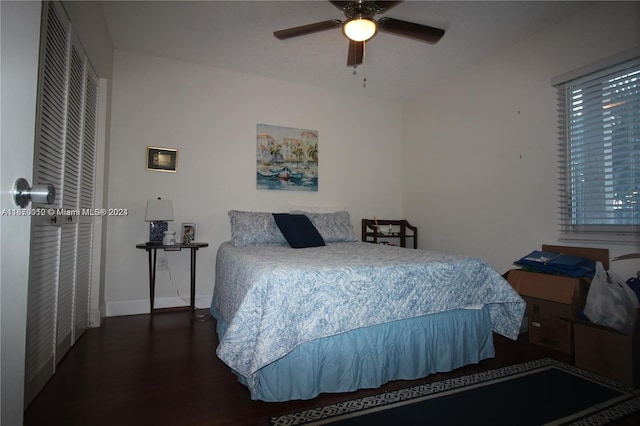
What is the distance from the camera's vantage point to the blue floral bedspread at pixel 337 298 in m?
1.49

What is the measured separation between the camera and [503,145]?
10.3ft

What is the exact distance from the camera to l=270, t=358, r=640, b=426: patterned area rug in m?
1.45

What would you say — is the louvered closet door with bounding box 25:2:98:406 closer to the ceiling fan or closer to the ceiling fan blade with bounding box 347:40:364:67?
the ceiling fan

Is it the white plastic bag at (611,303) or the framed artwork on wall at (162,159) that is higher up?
the framed artwork on wall at (162,159)

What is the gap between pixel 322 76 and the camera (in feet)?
12.0

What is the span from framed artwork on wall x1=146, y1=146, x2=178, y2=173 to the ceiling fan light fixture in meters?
2.10

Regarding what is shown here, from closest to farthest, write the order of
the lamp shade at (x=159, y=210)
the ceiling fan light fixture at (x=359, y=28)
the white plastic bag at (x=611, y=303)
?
the white plastic bag at (x=611, y=303)
the ceiling fan light fixture at (x=359, y=28)
the lamp shade at (x=159, y=210)

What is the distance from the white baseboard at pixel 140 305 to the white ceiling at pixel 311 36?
2421 millimetres

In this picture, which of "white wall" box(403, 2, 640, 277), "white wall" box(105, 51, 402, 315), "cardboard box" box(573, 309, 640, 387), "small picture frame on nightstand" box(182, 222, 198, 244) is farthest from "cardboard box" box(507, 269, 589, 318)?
"small picture frame on nightstand" box(182, 222, 198, 244)

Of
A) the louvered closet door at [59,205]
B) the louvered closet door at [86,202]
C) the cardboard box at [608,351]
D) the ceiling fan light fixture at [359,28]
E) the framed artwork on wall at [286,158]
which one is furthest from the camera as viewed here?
the framed artwork on wall at [286,158]

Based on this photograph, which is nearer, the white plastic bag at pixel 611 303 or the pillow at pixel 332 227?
the white plastic bag at pixel 611 303

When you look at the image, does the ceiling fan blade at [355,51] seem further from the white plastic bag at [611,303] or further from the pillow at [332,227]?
the white plastic bag at [611,303]

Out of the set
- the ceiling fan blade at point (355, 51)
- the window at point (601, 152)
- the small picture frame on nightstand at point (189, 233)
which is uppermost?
the ceiling fan blade at point (355, 51)

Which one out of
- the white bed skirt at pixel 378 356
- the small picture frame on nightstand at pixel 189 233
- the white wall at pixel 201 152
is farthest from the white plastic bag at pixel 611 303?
the small picture frame on nightstand at pixel 189 233
